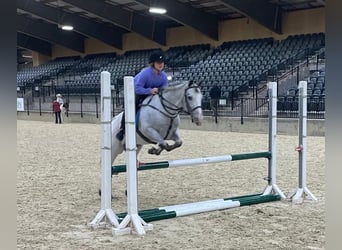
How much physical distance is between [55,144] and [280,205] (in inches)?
393

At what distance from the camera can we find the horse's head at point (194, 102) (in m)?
5.43

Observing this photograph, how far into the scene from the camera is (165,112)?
5719 mm

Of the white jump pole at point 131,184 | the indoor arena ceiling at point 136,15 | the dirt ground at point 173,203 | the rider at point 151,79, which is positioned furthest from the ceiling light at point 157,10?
the white jump pole at point 131,184

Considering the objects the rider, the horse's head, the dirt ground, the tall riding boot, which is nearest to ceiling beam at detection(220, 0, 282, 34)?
the dirt ground

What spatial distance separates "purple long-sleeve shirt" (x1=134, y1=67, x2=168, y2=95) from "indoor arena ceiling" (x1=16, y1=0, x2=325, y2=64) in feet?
59.0

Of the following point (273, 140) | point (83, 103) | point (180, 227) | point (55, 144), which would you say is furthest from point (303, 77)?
point (180, 227)

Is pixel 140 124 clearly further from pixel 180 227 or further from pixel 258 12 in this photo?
pixel 258 12

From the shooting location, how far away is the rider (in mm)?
5742

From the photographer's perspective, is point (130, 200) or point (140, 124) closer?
point (130, 200)

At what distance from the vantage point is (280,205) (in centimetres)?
595

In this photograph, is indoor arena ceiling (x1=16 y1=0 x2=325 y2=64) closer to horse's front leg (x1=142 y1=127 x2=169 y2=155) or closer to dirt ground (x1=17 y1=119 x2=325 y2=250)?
dirt ground (x1=17 y1=119 x2=325 y2=250)

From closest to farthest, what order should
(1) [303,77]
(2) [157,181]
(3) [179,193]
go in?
(3) [179,193]
(2) [157,181]
(1) [303,77]

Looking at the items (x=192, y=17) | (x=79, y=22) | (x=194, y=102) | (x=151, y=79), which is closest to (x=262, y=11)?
(x=192, y=17)

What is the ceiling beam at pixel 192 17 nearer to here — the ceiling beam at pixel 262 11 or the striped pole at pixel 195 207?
the ceiling beam at pixel 262 11
